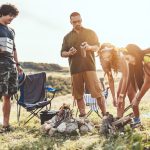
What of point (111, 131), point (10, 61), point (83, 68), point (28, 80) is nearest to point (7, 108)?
point (10, 61)

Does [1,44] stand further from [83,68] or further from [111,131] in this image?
[111,131]

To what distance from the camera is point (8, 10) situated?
7.25 meters

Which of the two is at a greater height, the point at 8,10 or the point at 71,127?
the point at 8,10

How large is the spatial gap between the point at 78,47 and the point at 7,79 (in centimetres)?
162

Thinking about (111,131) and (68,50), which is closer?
(111,131)

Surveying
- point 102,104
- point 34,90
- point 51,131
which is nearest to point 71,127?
point 51,131

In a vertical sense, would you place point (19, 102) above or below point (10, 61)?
below

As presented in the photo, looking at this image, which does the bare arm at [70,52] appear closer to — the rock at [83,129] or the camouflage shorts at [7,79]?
the camouflage shorts at [7,79]

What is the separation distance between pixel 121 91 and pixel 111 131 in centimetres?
73

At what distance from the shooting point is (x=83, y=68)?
26.2 ft

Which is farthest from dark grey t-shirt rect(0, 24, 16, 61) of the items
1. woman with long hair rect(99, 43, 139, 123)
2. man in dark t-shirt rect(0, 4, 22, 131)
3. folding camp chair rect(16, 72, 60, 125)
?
folding camp chair rect(16, 72, 60, 125)

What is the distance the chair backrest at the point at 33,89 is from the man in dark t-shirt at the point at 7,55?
8.88 feet

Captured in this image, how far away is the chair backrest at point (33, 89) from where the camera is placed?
10295 mm

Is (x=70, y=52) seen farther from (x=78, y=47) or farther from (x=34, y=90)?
(x=34, y=90)
